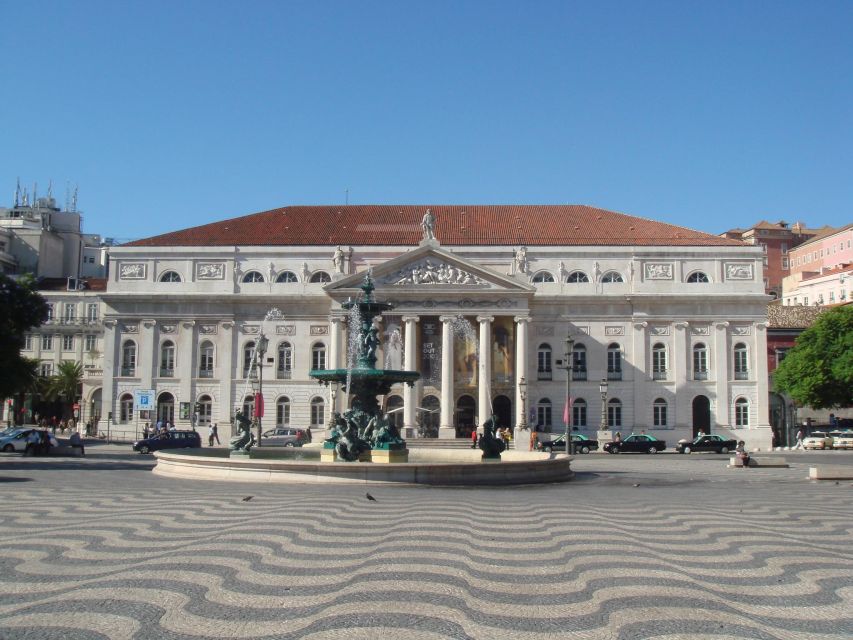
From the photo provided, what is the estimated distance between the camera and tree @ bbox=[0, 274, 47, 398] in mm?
36438

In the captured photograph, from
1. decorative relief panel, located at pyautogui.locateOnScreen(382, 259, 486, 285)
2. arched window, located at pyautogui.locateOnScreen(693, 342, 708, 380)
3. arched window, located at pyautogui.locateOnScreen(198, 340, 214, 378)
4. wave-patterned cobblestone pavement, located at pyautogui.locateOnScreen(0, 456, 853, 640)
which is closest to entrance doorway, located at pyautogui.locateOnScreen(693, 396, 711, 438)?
arched window, located at pyautogui.locateOnScreen(693, 342, 708, 380)

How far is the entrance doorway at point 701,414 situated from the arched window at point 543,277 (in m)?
12.4

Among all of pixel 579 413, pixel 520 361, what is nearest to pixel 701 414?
pixel 579 413

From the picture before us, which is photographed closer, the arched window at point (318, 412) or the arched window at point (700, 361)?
the arched window at point (700, 361)

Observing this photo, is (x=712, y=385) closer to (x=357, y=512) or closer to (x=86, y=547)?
(x=357, y=512)

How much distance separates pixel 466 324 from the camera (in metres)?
57.6

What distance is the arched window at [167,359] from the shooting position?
61688mm

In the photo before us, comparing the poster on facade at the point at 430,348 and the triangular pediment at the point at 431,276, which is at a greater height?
the triangular pediment at the point at 431,276

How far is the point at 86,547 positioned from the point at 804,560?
9053 millimetres

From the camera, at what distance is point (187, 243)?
206ft

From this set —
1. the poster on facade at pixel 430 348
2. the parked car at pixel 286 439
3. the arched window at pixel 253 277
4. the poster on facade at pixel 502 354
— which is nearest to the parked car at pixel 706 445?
the poster on facade at pixel 502 354

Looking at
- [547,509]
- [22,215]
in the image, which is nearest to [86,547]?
[547,509]

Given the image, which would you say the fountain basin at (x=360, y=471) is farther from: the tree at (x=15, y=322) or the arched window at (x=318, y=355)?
the arched window at (x=318, y=355)

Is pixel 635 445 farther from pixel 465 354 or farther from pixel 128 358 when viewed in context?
pixel 128 358
